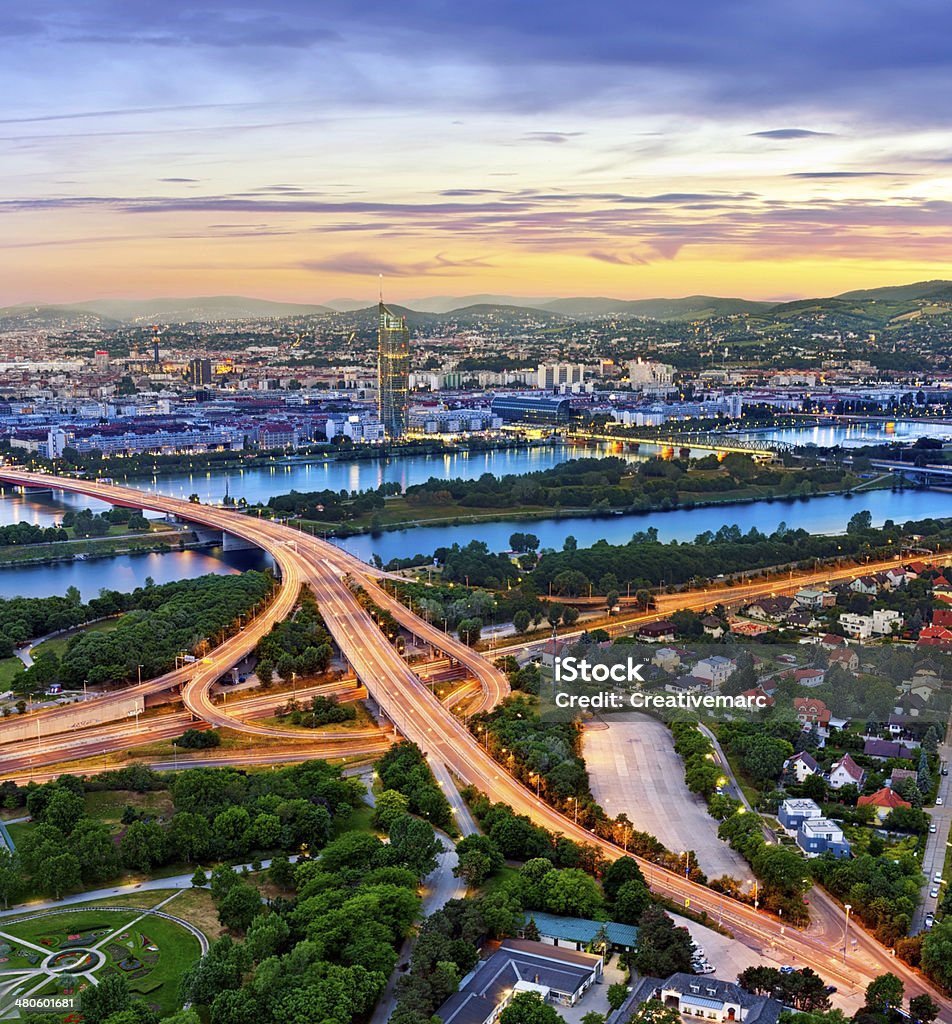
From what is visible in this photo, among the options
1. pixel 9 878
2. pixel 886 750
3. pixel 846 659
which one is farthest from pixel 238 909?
pixel 846 659

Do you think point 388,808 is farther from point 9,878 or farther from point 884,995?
point 884,995

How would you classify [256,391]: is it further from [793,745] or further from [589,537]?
[793,745]

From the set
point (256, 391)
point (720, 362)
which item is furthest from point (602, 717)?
point (720, 362)

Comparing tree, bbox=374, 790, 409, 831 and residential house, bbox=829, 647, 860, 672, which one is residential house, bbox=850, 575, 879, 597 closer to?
residential house, bbox=829, 647, 860, 672

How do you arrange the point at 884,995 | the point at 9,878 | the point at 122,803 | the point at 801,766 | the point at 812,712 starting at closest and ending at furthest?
1. the point at 884,995
2. the point at 9,878
3. the point at 122,803
4. the point at 801,766
5. the point at 812,712

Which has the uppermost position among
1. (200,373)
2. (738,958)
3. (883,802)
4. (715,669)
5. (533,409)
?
(200,373)

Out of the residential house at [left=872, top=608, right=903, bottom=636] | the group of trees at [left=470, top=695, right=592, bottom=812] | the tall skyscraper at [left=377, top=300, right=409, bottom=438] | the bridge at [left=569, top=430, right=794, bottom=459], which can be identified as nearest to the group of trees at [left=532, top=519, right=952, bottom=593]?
the residential house at [left=872, top=608, right=903, bottom=636]
